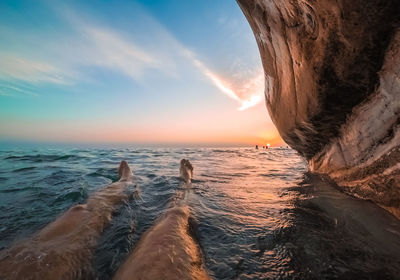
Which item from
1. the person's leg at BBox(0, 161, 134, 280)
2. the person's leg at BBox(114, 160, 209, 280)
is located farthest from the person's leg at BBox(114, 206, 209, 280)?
the person's leg at BBox(0, 161, 134, 280)

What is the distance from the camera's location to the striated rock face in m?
2.22

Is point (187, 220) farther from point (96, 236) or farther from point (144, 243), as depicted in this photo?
point (96, 236)

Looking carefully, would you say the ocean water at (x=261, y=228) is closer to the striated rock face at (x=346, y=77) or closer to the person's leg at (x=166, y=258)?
the person's leg at (x=166, y=258)

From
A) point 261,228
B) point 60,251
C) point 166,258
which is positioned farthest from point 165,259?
point 261,228

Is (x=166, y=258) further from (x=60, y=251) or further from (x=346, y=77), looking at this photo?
(x=346, y=77)

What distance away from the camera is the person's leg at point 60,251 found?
188 centimetres

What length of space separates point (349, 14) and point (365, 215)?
2934mm

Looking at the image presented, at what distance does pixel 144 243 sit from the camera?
2258mm

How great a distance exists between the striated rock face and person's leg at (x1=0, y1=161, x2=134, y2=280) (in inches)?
160

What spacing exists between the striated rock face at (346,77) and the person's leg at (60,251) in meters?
4.08

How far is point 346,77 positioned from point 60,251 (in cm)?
442

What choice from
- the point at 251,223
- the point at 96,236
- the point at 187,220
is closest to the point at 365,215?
the point at 251,223

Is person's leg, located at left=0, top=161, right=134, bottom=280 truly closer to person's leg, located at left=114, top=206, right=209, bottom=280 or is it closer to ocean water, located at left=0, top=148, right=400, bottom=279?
ocean water, located at left=0, top=148, right=400, bottom=279

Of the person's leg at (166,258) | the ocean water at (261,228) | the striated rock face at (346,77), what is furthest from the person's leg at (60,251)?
the striated rock face at (346,77)
